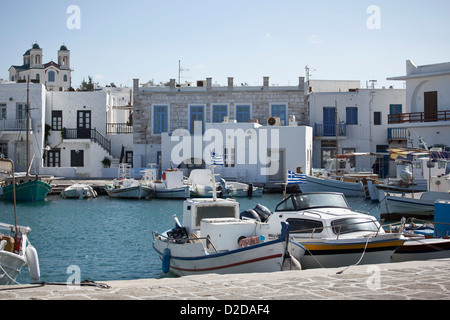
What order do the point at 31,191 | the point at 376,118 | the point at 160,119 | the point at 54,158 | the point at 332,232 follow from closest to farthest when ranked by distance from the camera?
1. the point at 332,232
2. the point at 31,191
3. the point at 160,119
4. the point at 376,118
5. the point at 54,158

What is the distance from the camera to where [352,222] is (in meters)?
13.8

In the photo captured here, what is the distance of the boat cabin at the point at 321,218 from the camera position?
1355cm

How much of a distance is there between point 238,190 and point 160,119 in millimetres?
10536

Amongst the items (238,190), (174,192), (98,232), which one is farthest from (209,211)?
(238,190)

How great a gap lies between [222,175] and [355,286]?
30.9 meters

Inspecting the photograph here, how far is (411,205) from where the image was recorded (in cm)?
2336

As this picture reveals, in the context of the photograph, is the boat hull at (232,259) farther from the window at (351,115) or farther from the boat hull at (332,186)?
the window at (351,115)

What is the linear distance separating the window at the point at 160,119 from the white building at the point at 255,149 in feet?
13.6

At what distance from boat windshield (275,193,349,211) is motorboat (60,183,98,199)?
2199 centimetres

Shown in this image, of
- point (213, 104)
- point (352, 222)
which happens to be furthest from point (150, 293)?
point (213, 104)

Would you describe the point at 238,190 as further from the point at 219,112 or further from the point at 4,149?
the point at 4,149

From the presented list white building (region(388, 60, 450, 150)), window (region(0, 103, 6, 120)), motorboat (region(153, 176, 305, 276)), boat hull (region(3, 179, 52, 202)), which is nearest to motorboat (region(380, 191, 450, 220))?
motorboat (region(153, 176, 305, 276))

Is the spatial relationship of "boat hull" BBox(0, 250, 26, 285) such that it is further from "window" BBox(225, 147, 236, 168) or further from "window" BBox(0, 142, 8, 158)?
"window" BBox(0, 142, 8, 158)
